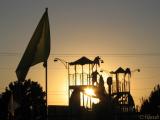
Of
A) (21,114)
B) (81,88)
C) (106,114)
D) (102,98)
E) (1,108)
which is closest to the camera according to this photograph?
(106,114)

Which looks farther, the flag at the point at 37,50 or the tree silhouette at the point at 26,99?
the tree silhouette at the point at 26,99

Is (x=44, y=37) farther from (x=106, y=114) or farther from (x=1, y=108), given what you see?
(x=1, y=108)

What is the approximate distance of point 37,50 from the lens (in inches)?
655

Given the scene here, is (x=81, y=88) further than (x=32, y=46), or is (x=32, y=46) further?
(x=81, y=88)

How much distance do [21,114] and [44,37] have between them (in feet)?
226

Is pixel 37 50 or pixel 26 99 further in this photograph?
pixel 26 99

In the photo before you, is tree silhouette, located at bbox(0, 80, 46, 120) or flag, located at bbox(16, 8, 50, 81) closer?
flag, located at bbox(16, 8, 50, 81)

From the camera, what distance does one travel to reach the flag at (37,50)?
16328mm

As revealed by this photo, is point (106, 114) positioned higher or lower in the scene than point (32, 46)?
lower

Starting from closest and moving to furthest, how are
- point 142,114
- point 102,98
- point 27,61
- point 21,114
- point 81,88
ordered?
point 27,61 → point 102,98 → point 142,114 → point 81,88 → point 21,114

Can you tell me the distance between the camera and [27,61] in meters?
16.3

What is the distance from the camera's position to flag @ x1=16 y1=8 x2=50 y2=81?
1633cm

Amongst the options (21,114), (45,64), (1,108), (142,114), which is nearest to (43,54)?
(45,64)

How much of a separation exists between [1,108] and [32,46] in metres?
75.6
